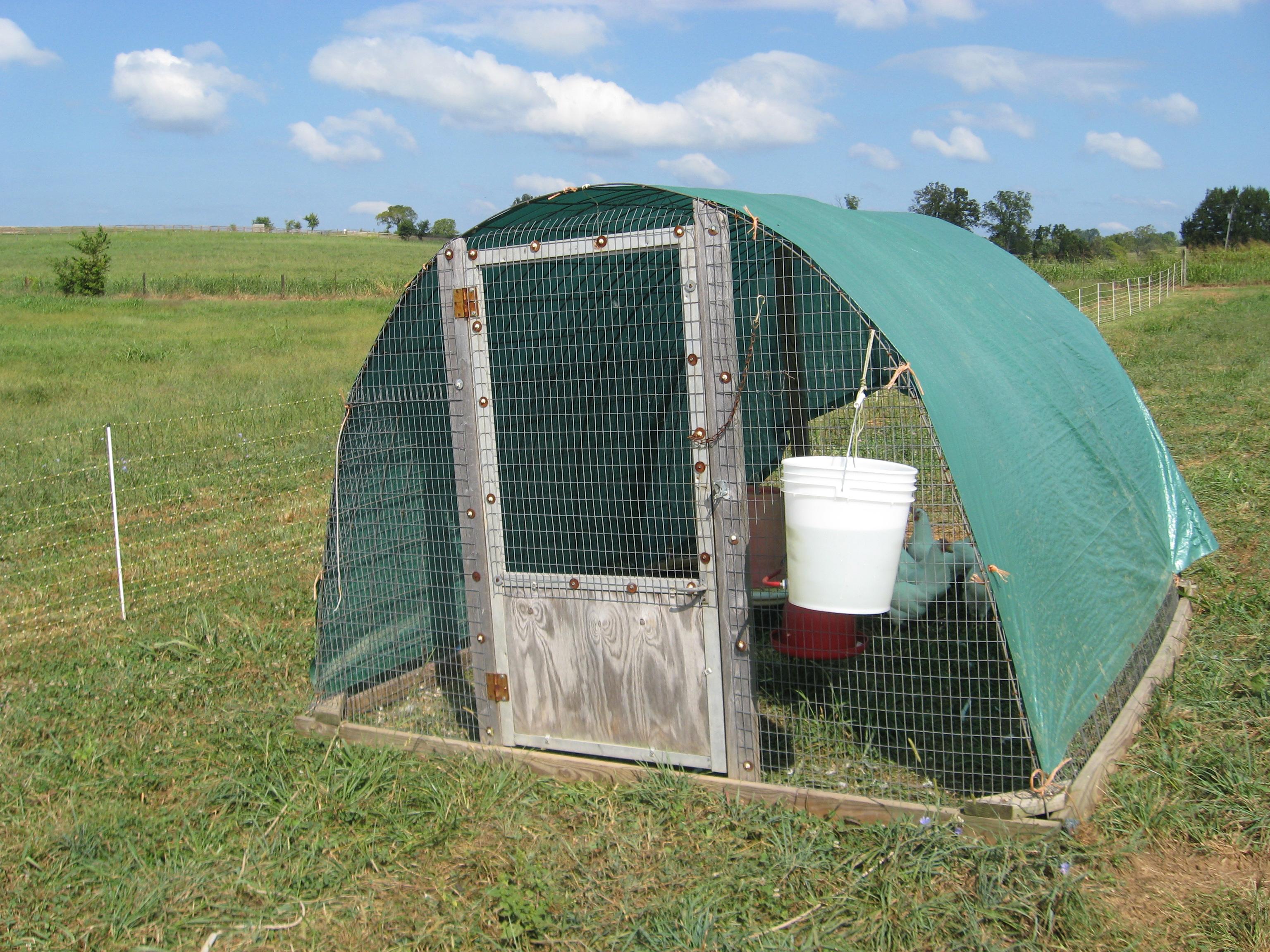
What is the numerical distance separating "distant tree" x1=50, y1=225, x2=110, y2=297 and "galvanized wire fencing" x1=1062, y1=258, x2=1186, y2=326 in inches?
1179

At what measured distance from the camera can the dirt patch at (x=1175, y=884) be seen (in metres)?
3.01

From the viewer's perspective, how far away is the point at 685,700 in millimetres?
3852

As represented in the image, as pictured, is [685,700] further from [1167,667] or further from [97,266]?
[97,266]

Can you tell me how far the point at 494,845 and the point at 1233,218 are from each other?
66.9 m

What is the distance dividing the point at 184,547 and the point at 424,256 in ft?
175

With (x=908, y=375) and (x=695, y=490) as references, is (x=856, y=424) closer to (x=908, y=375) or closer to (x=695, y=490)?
(x=908, y=375)

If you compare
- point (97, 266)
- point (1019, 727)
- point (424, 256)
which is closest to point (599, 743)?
point (1019, 727)

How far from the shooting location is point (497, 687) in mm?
4164

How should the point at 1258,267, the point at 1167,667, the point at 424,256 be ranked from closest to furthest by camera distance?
the point at 1167,667 < the point at 1258,267 < the point at 424,256

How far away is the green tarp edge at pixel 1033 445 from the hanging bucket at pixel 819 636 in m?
0.79

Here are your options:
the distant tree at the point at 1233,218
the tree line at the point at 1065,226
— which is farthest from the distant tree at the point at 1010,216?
the distant tree at the point at 1233,218

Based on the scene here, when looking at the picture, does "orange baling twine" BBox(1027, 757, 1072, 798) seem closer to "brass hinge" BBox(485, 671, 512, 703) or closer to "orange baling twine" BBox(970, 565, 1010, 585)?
"orange baling twine" BBox(970, 565, 1010, 585)

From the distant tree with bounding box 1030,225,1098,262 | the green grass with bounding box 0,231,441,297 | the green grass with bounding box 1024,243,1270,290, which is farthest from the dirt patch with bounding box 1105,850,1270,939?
the distant tree with bounding box 1030,225,1098,262

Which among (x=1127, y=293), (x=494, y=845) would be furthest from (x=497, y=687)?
(x=1127, y=293)
